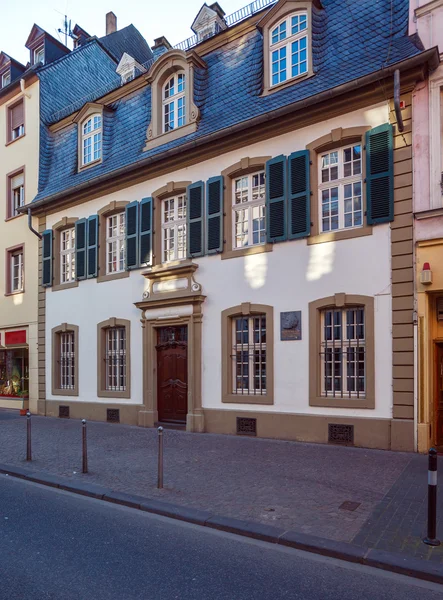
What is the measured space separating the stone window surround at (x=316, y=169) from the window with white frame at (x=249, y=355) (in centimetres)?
235

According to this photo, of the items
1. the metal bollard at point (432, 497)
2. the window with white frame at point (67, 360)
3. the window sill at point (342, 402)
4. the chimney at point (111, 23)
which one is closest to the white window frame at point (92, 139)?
the window with white frame at point (67, 360)

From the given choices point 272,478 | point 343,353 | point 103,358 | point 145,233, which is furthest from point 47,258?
point 272,478

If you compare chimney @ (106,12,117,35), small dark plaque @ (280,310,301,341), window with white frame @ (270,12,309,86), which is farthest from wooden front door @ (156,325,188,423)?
chimney @ (106,12,117,35)

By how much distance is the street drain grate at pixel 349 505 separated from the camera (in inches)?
267

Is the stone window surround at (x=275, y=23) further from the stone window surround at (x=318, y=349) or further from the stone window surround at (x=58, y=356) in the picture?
the stone window surround at (x=58, y=356)

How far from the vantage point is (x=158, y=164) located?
1442cm

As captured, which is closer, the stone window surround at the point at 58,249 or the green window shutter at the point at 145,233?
the green window shutter at the point at 145,233

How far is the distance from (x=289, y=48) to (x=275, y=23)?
2.41 feet

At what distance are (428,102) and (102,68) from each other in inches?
659

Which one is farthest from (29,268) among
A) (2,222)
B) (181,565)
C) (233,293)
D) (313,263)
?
(181,565)

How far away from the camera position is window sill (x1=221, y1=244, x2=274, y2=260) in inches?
482

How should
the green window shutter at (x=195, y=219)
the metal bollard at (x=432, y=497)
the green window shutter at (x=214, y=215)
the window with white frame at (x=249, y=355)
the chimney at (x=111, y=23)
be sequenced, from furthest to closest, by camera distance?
the chimney at (x=111, y=23), the green window shutter at (x=195, y=219), the green window shutter at (x=214, y=215), the window with white frame at (x=249, y=355), the metal bollard at (x=432, y=497)

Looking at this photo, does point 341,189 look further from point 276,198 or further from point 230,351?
point 230,351

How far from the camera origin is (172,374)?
14109mm
